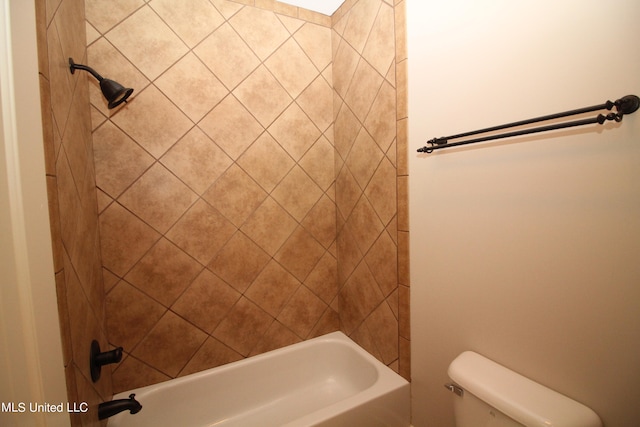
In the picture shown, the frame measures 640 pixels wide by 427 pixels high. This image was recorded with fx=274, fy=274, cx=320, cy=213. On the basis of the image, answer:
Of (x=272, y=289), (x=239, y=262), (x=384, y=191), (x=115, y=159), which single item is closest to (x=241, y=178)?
(x=239, y=262)

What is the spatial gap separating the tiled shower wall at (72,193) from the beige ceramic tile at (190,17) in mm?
347

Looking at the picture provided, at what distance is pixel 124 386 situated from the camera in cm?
143

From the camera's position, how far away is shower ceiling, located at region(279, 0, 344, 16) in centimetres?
171

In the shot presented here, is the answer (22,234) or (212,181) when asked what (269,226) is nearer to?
(212,181)

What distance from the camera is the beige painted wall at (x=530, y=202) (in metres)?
0.73

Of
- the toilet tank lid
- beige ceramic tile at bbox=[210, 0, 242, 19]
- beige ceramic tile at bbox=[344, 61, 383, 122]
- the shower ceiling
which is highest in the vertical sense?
the shower ceiling

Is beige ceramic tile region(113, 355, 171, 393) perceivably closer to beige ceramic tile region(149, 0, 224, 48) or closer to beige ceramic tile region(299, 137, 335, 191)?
beige ceramic tile region(299, 137, 335, 191)

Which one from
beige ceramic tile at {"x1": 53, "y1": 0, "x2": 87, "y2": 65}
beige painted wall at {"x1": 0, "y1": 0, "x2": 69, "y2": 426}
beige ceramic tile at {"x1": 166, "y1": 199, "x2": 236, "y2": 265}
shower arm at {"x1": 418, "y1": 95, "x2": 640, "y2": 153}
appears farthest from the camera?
beige ceramic tile at {"x1": 166, "y1": 199, "x2": 236, "y2": 265}

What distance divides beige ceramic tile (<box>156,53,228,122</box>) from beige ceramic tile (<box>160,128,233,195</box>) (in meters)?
0.12

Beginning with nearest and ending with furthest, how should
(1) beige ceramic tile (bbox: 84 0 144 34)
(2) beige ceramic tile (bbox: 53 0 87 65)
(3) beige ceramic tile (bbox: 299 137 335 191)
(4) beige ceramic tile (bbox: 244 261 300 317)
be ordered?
(2) beige ceramic tile (bbox: 53 0 87 65), (1) beige ceramic tile (bbox: 84 0 144 34), (4) beige ceramic tile (bbox: 244 261 300 317), (3) beige ceramic tile (bbox: 299 137 335 191)

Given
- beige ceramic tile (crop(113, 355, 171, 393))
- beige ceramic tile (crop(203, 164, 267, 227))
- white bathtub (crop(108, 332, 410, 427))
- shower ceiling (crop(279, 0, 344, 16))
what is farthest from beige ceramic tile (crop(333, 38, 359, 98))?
beige ceramic tile (crop(113, 355, 171, 393))

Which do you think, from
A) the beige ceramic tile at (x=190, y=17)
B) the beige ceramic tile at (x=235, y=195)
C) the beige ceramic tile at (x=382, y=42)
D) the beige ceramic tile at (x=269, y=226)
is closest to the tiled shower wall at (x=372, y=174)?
the beige ceramic tile at (x=382, y=42)

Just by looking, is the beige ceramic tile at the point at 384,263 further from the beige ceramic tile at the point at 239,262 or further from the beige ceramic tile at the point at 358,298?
the beige ceramic tile at the point at 239,262

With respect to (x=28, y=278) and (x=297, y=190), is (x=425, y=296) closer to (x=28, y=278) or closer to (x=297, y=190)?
(x=297, y=190)
